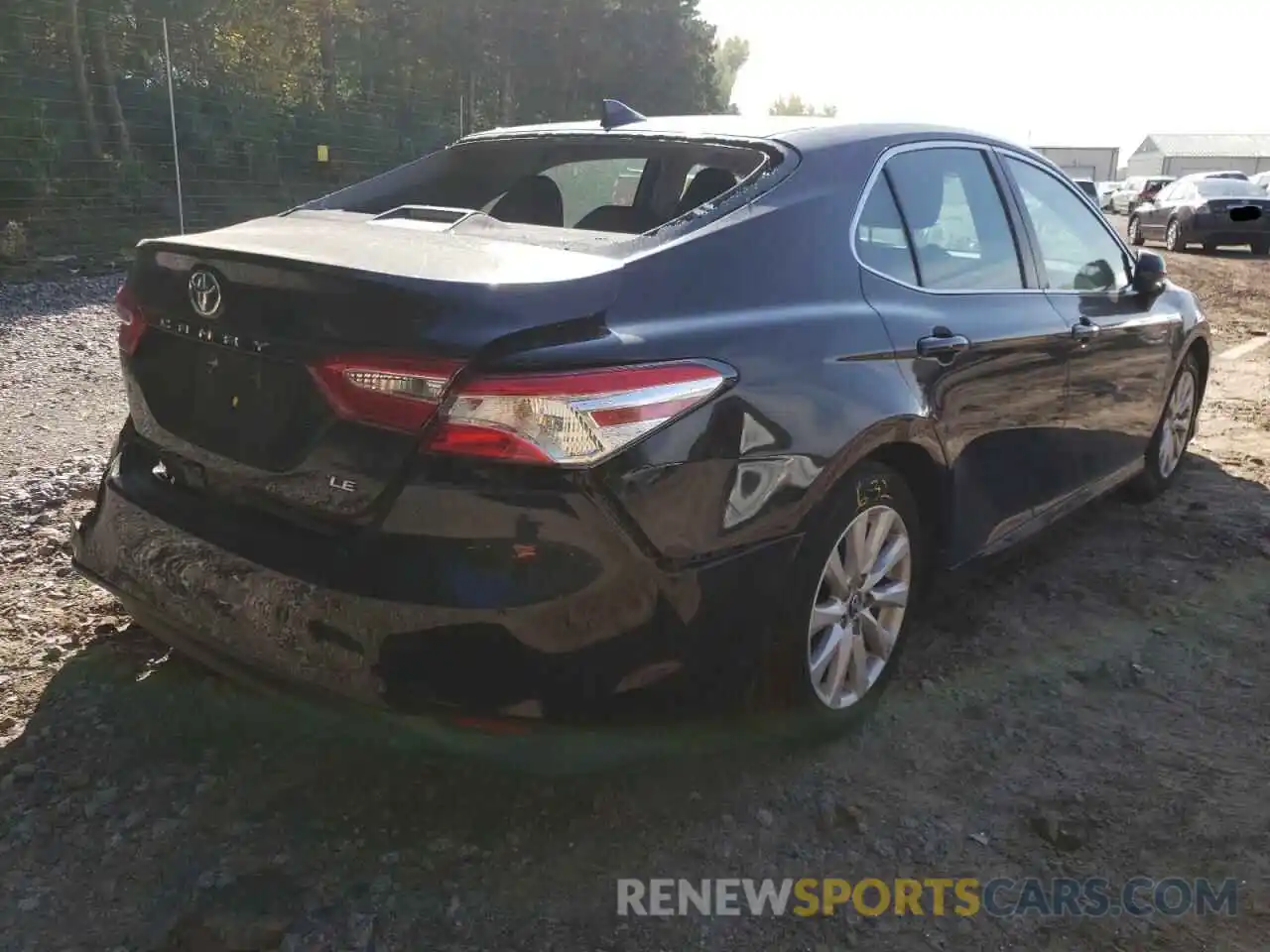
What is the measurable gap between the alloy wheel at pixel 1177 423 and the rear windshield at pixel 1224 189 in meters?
16.6

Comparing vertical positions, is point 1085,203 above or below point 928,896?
above

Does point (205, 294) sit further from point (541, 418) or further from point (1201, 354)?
point (1201, 354)

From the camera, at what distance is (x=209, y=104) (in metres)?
13.7

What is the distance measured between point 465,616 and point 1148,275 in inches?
135

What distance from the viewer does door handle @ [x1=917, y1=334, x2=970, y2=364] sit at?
2791 mm

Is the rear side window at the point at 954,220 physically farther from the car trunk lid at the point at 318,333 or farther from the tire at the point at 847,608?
the car trunk lid at the point at 318,333

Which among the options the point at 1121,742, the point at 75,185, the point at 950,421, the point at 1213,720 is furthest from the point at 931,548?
the point at 75,185

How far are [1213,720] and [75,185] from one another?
12.4m

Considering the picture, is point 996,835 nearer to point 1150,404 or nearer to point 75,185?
point 1150,404

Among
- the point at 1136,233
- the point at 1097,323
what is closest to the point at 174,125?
the point at 1097,323

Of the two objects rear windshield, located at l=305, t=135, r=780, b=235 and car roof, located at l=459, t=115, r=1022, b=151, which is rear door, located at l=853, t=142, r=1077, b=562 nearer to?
car roof, located at l=459, t=115, r=1022, b=151

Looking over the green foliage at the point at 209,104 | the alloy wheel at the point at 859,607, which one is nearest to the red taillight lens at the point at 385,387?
the alloy wheel at the point at 859,607

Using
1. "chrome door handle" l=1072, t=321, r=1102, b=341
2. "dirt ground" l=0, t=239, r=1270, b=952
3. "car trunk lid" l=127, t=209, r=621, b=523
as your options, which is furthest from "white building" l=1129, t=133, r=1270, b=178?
"car trunk lid" l=127, t=209, r=621, b=523

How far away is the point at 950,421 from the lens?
2.91 metres
